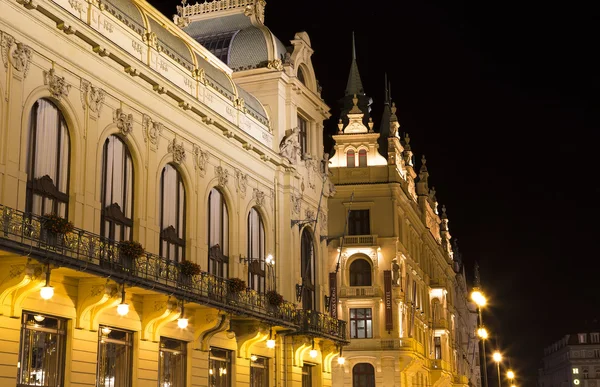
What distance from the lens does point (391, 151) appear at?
68625mm

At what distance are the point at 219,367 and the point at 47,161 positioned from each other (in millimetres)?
12926

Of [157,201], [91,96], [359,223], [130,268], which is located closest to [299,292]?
[157,201]

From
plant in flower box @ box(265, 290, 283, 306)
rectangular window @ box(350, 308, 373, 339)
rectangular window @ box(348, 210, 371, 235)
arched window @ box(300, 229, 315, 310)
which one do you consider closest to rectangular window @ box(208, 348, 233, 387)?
plant in flower box @ box(265, 290, 283, 306)

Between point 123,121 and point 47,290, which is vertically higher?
point 123,121

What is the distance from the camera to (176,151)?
35062 millimetres

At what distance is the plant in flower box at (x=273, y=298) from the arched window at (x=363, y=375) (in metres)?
24.7

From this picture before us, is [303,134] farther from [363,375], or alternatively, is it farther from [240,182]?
[363,375]

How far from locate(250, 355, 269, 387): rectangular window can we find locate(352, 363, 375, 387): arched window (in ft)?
72.6

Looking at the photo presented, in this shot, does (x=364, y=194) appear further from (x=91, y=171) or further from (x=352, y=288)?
(x=91, y=171)

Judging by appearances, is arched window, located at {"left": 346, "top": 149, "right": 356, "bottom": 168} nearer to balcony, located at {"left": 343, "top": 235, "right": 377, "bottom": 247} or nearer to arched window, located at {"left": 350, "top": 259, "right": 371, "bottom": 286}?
balcony, located at {"left": 343, "top": 235, "right": 377, "bottom": 247}

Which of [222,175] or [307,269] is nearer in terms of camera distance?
[222,175]

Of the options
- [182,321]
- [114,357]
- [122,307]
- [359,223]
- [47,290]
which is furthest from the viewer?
[359,223]

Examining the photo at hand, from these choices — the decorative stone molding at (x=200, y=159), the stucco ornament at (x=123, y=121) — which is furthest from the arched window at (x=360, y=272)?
the stucco ornament at (x=123, y=121)

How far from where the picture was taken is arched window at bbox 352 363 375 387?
62.4m
